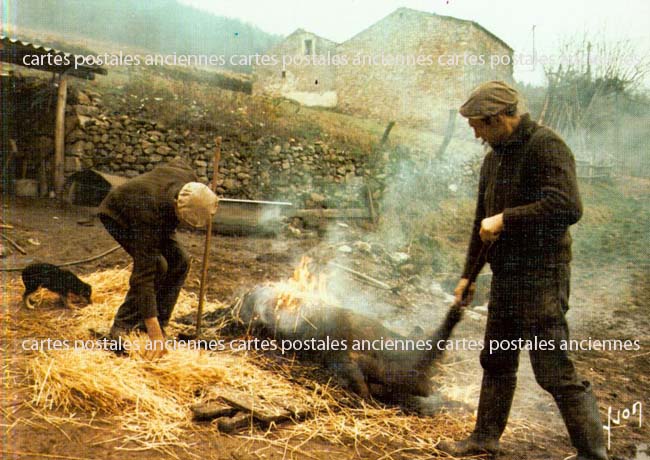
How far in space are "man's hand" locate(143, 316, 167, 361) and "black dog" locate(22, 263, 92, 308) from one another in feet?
6.02

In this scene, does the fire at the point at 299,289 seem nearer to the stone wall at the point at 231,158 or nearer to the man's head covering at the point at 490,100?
the man's head covering at the point at 490,100

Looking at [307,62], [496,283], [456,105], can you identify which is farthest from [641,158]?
[307,62]

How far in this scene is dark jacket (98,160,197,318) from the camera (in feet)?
12.8

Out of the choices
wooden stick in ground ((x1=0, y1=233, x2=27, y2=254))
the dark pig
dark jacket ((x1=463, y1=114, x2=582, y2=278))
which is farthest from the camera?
wooden stick in ground ((x1=0, y1=233, x2=27, y2=254))

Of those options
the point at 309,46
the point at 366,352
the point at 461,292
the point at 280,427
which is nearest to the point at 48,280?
the point at 280,427

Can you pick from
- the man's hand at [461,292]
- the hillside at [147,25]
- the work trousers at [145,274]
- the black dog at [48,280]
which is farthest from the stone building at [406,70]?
the man's hand at [461,292]

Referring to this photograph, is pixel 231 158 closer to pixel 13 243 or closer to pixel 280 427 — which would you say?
pixel 13 243

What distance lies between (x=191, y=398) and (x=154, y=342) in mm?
588

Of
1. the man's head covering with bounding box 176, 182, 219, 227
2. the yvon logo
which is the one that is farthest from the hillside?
the yvon logo

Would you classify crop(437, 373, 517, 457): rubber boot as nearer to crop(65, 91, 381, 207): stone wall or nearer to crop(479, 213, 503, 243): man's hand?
crop(479, 213, 503, 243): man's hand

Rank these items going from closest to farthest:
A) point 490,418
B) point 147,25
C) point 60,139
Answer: point 490,418 < point 60,139 < point 147,25

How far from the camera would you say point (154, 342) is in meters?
4.04

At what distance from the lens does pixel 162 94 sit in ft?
46.6

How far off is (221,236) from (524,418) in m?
7.21
